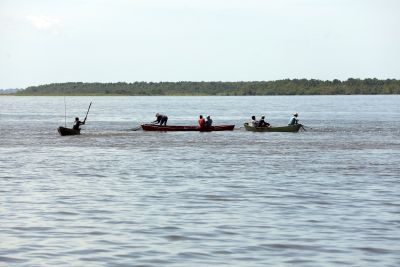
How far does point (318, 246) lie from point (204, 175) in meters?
14.2

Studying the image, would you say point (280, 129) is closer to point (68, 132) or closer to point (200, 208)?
point (68, 132)

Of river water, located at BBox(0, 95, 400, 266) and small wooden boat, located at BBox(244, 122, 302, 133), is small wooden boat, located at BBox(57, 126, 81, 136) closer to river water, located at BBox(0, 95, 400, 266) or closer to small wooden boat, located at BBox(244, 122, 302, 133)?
small wooden boat, located at BBox(244, 122, 302, 133)

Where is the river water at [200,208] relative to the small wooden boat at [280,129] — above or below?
above

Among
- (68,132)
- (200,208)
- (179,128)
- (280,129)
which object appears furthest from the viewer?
(179,128)

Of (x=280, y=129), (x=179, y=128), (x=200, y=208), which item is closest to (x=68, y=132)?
(x=179, y=128)

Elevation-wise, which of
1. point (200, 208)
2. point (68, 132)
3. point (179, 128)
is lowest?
point (68, 132)

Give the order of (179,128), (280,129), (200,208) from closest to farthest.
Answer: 1. (200,208)
2. (280,129)
3. (179,128)

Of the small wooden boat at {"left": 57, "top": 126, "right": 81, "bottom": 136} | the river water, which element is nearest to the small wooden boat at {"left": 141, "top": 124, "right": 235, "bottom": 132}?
the small wooden boat at {"left": 57, "top": 126, "right": 81, "bottom": 136}

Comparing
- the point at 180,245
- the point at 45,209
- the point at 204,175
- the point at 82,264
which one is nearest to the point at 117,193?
the point at 45,209

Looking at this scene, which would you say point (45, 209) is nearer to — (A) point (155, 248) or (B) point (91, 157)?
(A) point (155, 248)

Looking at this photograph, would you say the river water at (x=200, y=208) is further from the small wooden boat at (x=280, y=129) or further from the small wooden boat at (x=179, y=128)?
the small wooden boat at (x=179, y=128)

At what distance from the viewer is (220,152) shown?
4284 centimetres

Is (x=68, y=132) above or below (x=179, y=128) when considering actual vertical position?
below

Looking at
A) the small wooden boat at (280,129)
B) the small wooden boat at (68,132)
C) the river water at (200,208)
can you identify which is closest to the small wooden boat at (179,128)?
the small wooden boat at (280,129)
